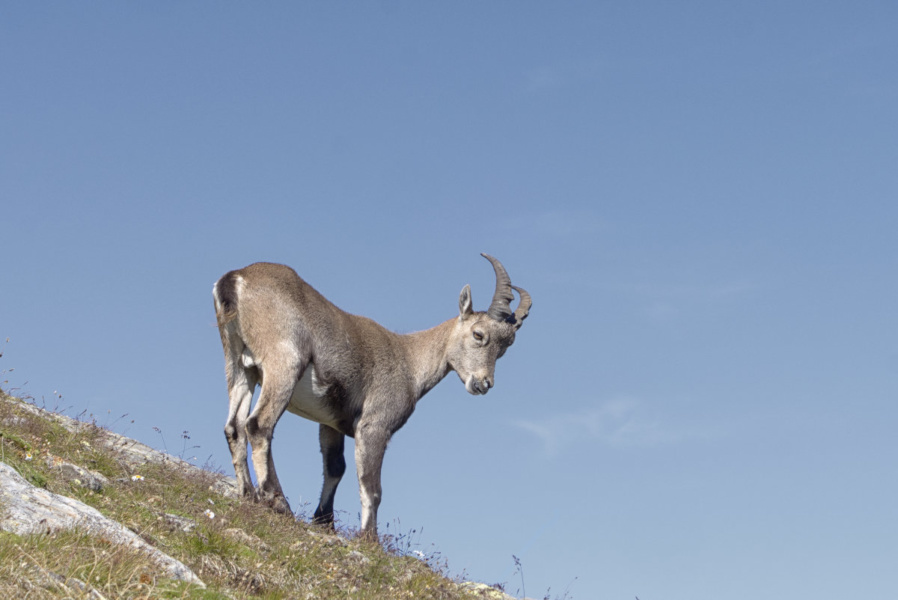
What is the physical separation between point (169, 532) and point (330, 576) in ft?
5.19

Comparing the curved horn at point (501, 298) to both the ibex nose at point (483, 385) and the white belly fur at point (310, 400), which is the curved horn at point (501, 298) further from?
the white belly fur at point (310, 400)

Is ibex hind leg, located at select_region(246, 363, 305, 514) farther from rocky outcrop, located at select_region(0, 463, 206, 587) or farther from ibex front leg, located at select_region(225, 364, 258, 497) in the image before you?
rocky outcrop, located at select_region(0, 463, 206, 587)

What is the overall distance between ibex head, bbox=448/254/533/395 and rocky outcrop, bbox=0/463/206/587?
324 inches

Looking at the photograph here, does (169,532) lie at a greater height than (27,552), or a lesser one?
greater

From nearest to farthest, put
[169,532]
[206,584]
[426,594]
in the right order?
[206,584] → [169,532] → [426,594]

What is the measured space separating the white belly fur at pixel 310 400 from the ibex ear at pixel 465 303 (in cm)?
316

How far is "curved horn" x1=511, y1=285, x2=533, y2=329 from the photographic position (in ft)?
52.6

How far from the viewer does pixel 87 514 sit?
7.69 m

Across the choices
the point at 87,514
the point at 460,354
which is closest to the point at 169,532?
the point at 87,514

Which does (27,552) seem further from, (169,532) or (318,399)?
(318,399)

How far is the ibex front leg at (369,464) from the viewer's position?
13383 millimetres

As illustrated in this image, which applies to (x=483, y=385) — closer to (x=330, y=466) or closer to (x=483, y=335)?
Answer: (x=483, y=335)

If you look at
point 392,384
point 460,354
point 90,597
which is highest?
point 460,354

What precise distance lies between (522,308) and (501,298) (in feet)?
1.87
